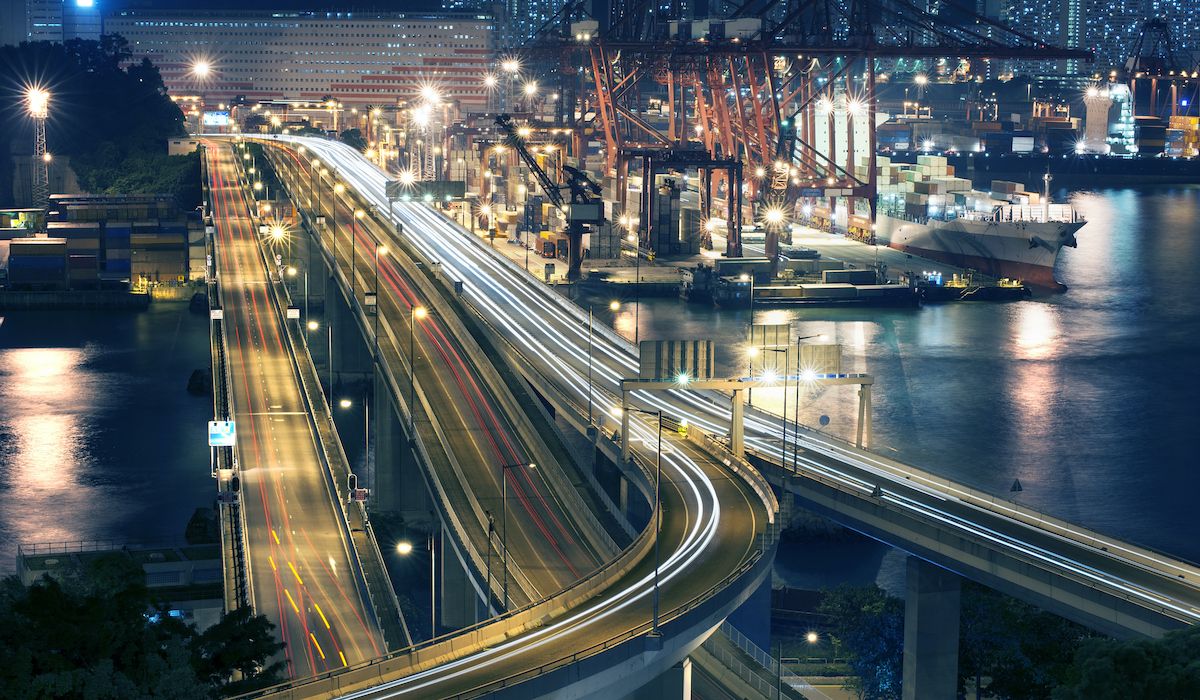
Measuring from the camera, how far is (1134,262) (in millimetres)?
104812

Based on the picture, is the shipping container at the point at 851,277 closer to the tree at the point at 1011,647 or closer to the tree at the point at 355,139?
the tree at the point at 1011,647

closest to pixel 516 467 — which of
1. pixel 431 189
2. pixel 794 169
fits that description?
pixel 431 189

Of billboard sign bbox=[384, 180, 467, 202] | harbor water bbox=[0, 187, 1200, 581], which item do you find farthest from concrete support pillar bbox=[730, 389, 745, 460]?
billboard sign bbox=[384, 180, 467, 202]

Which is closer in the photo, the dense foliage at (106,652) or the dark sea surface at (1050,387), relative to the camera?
the dense foliage at (106,652)

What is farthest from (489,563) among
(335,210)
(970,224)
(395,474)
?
(970,224)

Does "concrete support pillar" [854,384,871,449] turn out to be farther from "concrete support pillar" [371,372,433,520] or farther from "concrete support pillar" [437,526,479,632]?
"concrete support pillar" [437,526,479,632]

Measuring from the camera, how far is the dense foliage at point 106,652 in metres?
21.3

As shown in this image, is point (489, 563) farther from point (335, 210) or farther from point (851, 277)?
point (851, 277)

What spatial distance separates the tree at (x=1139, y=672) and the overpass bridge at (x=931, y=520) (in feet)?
9.96

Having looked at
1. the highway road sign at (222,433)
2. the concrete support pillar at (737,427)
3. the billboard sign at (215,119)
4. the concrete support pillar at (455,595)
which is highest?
the billboard sign at (215,119)

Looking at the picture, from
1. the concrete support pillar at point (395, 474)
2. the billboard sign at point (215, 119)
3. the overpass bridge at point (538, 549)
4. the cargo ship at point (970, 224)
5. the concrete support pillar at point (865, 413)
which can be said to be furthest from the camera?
the billboard sign at point (215, 119)

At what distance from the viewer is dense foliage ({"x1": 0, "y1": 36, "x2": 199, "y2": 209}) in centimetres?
11644

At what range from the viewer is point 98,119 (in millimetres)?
135000

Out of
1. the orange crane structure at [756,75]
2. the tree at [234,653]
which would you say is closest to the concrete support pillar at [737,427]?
the tree at [234,653]
